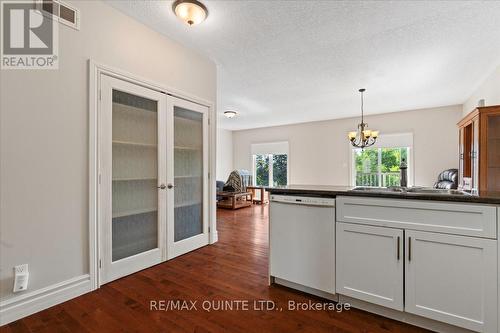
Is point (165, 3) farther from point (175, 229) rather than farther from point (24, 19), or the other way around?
point (175, 229)

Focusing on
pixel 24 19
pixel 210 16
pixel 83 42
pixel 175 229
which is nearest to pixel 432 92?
pixel 210 16

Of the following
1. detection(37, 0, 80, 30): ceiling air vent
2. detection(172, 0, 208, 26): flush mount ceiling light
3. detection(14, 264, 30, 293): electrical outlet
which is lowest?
detection(14, 264, 30, 293): electrical outlet

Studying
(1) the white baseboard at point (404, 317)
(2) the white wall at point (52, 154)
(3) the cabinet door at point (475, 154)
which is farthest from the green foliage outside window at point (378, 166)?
(2) the white wall at point (52, 154)

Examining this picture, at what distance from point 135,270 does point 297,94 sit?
4.11 meters

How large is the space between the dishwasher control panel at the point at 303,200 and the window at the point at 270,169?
6.05 meters

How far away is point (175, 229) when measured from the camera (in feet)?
9.62

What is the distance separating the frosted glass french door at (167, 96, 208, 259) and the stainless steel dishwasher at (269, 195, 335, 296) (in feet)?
4.33

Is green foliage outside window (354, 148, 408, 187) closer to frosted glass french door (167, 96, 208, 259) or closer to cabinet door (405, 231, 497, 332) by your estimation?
frosted glass french door (167, 96, 208, 259)

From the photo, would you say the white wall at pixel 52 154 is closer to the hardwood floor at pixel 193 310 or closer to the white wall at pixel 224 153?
the hardwood floor at pixel 193 310

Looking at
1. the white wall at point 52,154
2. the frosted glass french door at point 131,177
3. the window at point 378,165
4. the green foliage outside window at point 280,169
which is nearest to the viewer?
the white wall at point 52,154

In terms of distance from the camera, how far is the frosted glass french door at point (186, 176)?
112 inches

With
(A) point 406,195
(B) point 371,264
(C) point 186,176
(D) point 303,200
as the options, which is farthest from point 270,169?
(A) point 406,195

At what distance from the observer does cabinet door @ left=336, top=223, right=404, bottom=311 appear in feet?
5.45

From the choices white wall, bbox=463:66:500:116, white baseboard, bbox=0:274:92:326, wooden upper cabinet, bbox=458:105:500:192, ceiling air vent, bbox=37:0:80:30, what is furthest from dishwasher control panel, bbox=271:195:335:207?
white wall, bbox=463:66:500:116
